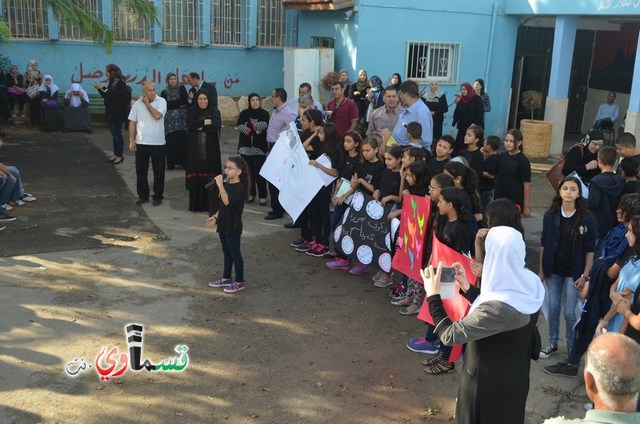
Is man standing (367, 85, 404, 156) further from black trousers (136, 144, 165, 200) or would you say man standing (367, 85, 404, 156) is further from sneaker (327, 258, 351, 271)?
black trousers (136, 144, 165, 200)

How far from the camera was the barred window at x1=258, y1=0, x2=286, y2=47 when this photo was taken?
61.6ft

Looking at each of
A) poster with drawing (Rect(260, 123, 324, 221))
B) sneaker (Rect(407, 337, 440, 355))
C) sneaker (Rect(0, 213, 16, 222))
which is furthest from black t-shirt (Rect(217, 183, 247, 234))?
sneaker (Rect(0, 213, 16, 222))

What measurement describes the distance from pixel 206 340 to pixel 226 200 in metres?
1.50

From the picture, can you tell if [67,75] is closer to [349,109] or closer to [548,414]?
[349,109]

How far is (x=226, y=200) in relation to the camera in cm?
671

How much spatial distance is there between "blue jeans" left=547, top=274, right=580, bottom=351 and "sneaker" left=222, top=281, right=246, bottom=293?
311cm

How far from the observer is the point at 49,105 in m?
15.8

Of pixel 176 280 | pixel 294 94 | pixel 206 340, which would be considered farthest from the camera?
pixel 294 94

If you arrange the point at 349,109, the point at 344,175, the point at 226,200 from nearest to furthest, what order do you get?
the point at 226,200, the point at 344,175, the point at 349,109

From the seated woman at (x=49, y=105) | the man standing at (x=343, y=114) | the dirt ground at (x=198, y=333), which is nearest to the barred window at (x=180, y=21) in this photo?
the seated woman at (x=49, y=105)

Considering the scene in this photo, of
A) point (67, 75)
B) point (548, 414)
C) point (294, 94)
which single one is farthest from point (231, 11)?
point (548, 414)

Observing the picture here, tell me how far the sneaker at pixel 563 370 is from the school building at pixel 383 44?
11.1 m

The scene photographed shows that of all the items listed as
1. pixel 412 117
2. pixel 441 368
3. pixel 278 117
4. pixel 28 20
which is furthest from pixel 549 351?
pixel 28 20

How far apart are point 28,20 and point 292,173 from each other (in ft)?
38.0
